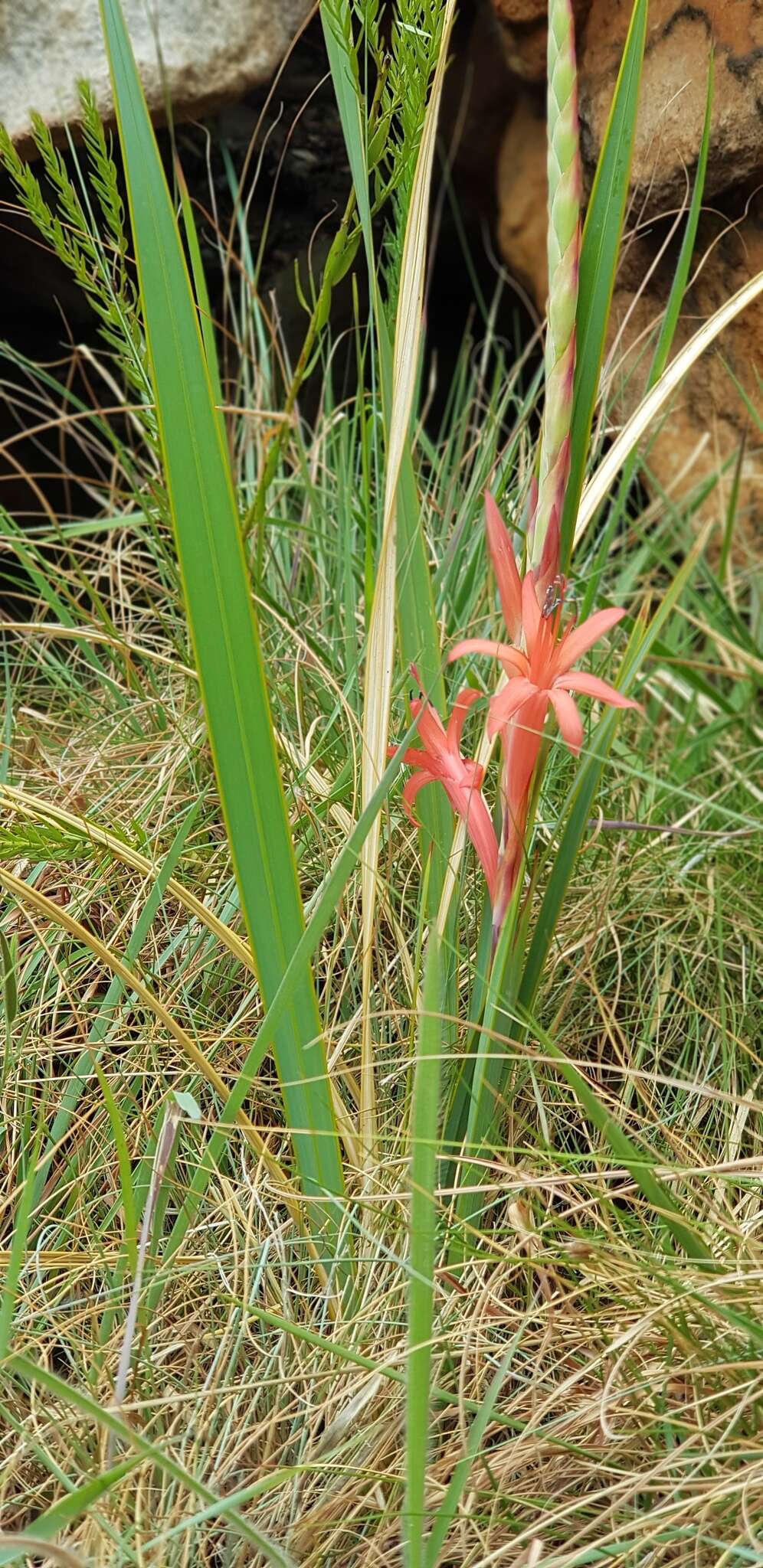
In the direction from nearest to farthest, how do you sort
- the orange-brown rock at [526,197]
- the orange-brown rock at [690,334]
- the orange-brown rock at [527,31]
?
1. the orange-brown rock at [690,334]
2. the orange-brown rock at [527,31]
3. the orange-brown rock at [526,197]

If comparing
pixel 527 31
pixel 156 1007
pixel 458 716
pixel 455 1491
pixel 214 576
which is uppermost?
pixel 527 31

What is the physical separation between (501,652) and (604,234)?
0.25 m

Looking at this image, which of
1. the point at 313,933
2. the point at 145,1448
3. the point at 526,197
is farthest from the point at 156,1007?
the point at 526,197

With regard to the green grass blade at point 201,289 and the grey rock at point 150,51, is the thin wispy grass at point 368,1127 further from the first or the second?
the grey rock at point 150,51

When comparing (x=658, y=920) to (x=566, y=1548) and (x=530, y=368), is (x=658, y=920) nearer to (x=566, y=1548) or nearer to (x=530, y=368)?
(x=566, y=1548)

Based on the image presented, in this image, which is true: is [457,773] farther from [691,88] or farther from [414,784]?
[691,88]

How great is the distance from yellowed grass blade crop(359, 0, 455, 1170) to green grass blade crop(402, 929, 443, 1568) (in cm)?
12

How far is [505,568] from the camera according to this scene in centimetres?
61

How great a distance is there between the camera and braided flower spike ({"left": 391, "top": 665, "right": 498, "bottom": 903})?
2.09 ft

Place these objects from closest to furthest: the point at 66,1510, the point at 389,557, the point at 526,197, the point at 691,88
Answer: the point at 66,1510, the point at 389,557, the point at 691,88, the point at 526,197

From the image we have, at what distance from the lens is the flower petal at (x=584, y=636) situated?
581 mm

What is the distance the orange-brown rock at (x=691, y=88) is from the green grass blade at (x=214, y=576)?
1.81 feet

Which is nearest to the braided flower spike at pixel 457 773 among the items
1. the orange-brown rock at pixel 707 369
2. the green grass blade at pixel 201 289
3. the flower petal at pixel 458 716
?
the flower petal at pixel 458 716

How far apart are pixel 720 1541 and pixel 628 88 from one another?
0.72m
